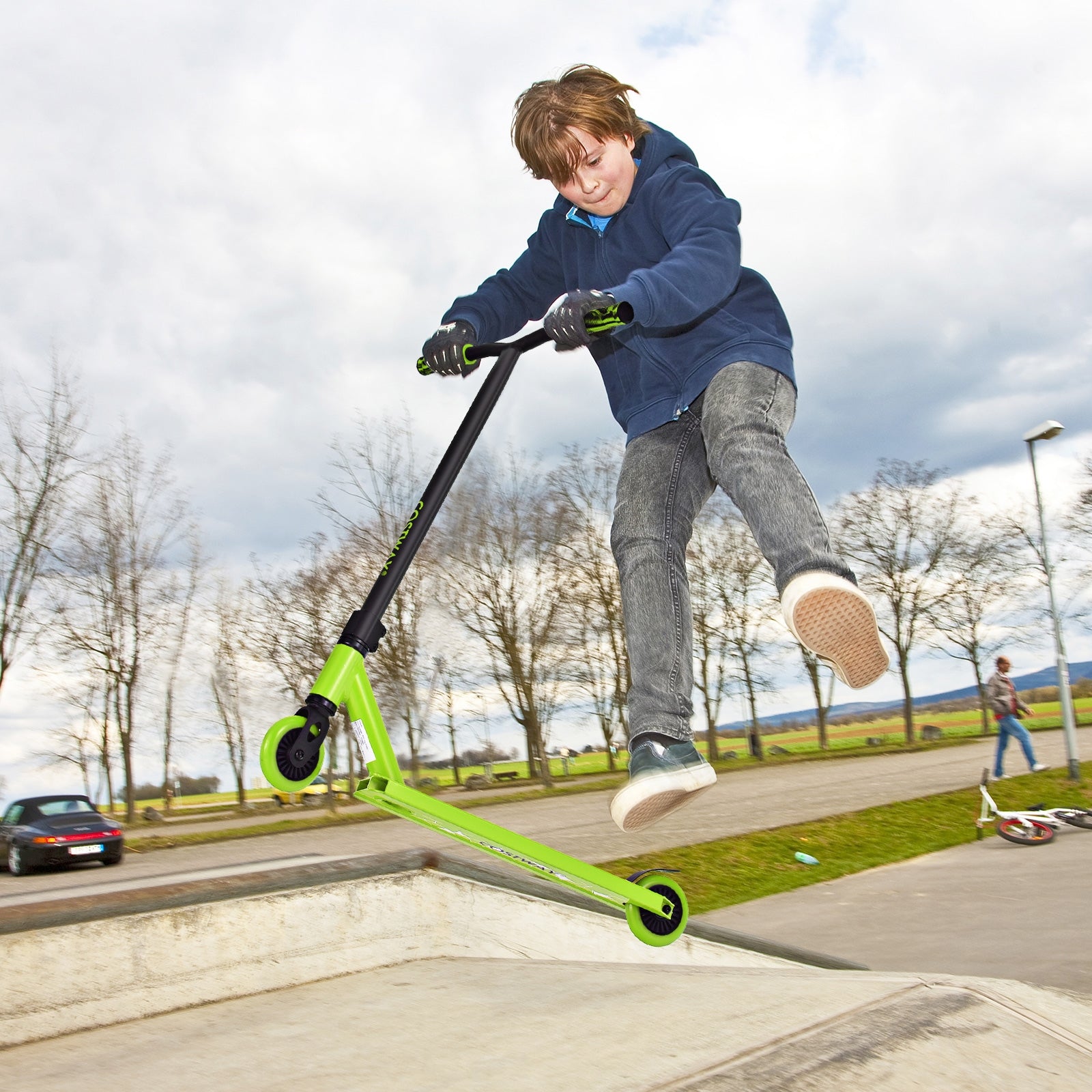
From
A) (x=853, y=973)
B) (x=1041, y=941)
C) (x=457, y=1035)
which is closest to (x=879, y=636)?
(x=853, y=973)

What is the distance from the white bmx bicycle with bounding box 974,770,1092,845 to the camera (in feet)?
34.5

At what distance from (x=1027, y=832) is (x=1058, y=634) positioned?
765 centimetres

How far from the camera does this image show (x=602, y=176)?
2.67 meters

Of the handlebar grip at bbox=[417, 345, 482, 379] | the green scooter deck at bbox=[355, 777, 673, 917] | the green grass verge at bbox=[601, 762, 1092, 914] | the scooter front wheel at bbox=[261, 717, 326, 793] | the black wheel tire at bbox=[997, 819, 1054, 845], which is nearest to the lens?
the scooter front wheel at bbox=[261, 717, 326, 793]

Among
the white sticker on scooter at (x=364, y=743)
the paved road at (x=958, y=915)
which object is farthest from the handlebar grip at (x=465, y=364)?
the paved road at (x=958, y=915)

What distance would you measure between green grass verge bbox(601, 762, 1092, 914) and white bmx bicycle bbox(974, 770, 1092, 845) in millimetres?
229

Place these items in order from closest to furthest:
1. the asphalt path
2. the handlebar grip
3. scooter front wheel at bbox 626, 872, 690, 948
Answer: the handlebar grip < scooter front wheel at bbox 626, 872, 690, 948 < the asphalt path

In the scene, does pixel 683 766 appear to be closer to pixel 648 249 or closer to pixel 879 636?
pixel 879 636

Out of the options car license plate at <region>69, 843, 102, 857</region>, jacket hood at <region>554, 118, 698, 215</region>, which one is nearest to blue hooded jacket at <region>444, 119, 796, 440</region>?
jacket hood at <region>554, 118, 698, 215</region>

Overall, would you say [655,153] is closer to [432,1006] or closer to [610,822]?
[432,1006]

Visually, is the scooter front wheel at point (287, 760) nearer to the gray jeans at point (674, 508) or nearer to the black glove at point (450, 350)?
the gray jeans at point (674, 508)

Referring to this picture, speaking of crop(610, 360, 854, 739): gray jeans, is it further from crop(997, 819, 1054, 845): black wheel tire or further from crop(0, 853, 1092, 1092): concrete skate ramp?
crop(997, 819, 1054, 845): black wheel tire

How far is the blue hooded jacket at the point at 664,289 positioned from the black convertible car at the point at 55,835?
48.9ft

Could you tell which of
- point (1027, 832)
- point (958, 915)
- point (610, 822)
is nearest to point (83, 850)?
point (610, 822)
